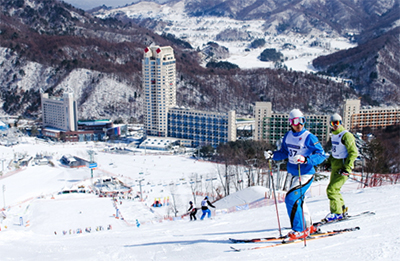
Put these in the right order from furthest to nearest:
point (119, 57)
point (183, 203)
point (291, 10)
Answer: point (291, 10) < point (119, 57) < point (183, 203)

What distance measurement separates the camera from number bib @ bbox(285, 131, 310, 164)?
7.00 m

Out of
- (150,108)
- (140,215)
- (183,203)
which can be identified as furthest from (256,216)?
(150,108)

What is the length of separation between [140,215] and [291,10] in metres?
145

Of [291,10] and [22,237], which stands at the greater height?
[291,10]

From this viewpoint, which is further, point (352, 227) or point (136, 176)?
point (136, 176)

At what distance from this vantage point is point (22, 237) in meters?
10.1

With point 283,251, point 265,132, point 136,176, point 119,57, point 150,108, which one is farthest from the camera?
point 119,57

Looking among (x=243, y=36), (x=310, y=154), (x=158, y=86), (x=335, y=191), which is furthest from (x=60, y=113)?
(x=243, y=36)

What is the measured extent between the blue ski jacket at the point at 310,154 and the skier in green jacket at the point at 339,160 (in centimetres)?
80

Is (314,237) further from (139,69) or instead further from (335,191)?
(139,69)

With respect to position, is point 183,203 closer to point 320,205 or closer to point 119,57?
point 320,205

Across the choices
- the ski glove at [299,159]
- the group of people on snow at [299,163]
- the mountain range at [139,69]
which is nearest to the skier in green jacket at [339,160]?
the group of people on snow at [299,163]

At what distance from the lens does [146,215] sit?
21.8 meters

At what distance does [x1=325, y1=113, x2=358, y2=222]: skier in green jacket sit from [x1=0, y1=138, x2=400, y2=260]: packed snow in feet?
1.20
